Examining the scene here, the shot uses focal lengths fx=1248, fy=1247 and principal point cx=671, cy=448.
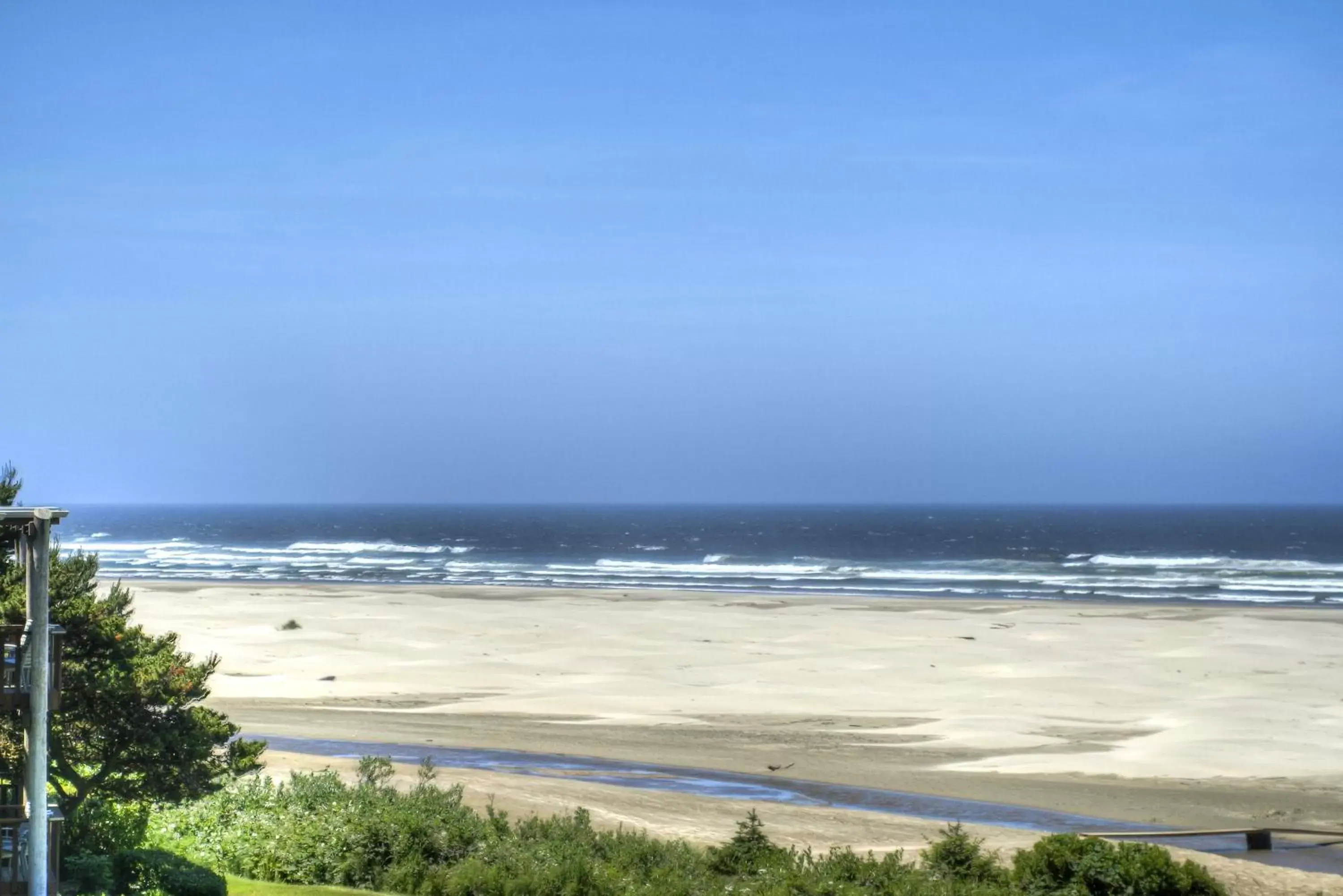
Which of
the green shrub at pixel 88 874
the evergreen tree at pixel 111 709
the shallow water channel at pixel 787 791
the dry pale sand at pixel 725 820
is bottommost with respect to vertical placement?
the shallow water channel at pixel 787 791

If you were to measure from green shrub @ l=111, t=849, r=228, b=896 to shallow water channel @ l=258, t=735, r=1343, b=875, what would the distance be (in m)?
10.5

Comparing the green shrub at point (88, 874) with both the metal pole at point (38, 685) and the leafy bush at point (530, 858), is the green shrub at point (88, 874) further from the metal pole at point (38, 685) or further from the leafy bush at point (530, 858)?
the metal pole at point (38, 685)

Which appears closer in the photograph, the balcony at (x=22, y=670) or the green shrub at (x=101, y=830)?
the balcony at (x=22, y=670)

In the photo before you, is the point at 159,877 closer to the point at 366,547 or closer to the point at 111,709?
the point at 111,709

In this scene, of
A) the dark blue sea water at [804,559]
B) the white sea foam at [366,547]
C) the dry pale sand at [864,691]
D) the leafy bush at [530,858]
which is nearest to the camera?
the leafy bush at [530,858]

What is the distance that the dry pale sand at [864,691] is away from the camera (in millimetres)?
25203

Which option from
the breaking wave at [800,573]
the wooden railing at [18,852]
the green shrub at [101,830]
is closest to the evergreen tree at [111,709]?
the green shrub at [101,830]

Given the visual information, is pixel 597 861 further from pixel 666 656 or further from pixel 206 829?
pixel 666 656

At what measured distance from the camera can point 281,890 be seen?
49.4 feet

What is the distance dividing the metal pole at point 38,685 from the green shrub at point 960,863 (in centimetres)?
963

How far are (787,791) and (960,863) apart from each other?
856 cm

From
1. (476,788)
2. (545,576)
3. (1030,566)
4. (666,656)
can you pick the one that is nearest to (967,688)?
(666,656)

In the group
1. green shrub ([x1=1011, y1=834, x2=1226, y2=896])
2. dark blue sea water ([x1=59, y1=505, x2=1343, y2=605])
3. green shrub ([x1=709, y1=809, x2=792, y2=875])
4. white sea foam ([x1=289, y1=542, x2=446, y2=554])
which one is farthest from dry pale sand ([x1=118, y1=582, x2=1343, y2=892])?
white sea foam ([x1=289, y1=542, x2=446, y2=554])

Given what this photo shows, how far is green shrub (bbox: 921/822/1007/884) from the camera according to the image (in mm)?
14977
